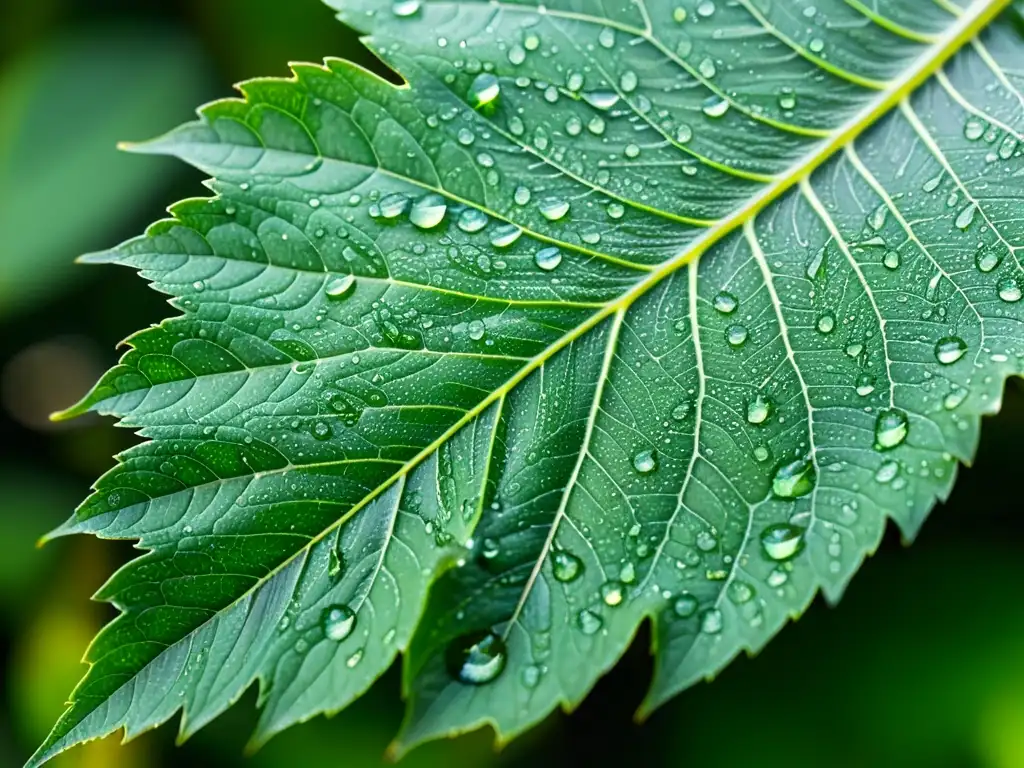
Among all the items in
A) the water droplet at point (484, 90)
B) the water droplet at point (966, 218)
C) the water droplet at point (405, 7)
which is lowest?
the water droplet at point (966, 218)

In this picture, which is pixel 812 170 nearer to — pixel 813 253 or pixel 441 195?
pixel 813 253

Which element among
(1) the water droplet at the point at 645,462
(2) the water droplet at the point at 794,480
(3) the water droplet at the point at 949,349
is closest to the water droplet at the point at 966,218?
(3) the water droplet at the point at 949,349

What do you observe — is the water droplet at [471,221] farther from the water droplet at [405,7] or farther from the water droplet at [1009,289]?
the water droplet at [1009,289]

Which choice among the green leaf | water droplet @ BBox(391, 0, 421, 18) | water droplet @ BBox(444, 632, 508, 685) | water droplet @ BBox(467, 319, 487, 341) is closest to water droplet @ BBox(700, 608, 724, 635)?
water droplet @ BBox(444, 632, 508, 685)

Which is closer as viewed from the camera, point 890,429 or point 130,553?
point 890,429

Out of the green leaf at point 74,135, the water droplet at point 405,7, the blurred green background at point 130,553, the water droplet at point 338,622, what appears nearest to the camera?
the water droplet at point 338,622

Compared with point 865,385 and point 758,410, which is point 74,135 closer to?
point 758,410

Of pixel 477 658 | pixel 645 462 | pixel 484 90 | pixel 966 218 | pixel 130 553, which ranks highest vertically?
pixel 484 90

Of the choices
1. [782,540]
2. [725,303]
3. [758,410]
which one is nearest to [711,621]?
[782,540]
